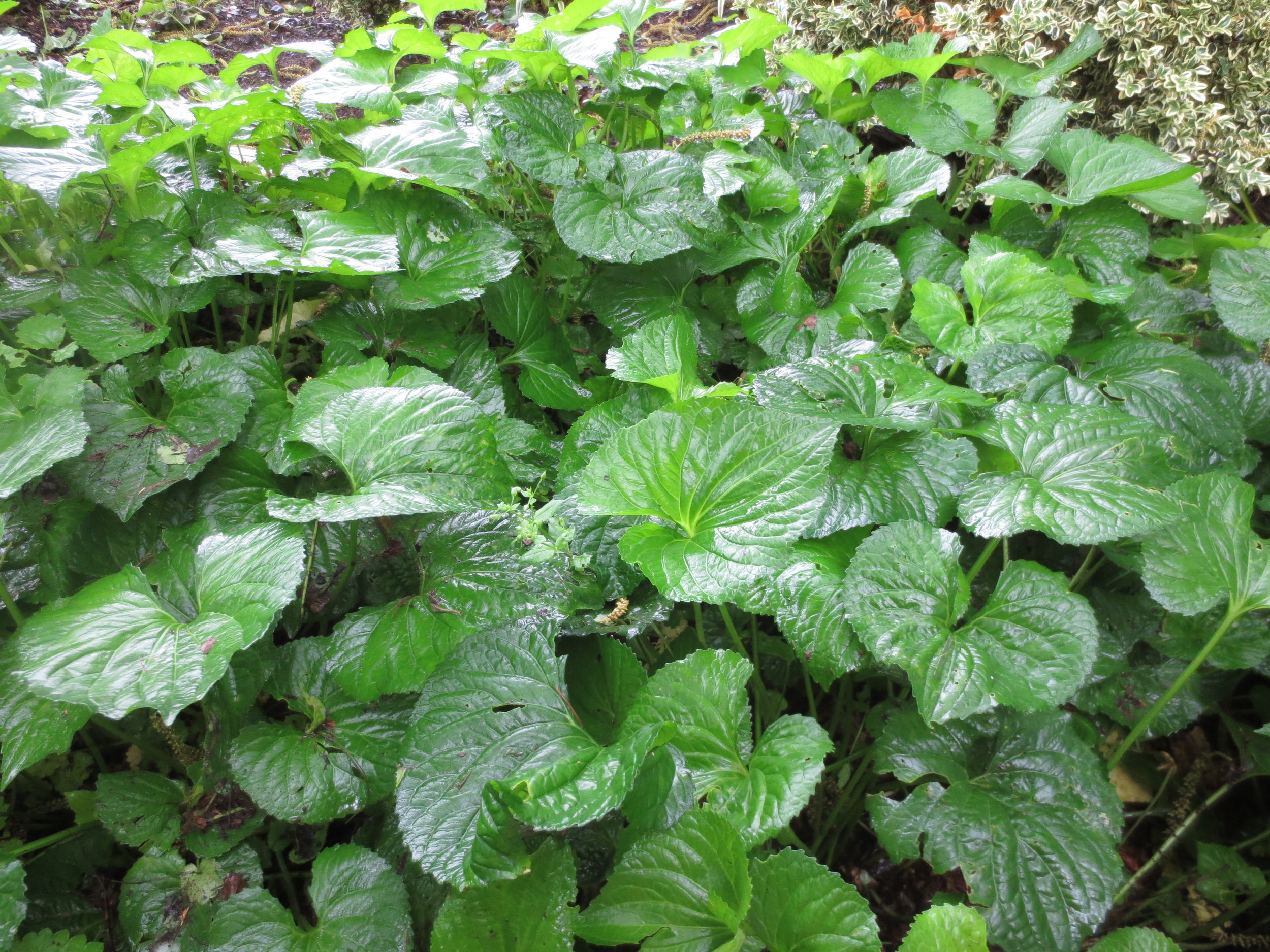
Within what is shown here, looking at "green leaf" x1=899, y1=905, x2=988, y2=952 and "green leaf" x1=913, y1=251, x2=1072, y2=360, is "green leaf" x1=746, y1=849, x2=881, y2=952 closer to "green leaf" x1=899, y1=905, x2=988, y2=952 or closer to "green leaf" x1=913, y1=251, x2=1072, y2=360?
"green leaf" x1=899, y1=905, x2=988, y2=952

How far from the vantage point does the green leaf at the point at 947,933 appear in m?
0.78

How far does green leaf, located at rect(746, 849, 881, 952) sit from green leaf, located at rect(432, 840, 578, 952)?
235mm

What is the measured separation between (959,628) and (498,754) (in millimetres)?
696

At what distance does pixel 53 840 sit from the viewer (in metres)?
1.13

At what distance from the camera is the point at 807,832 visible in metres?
1.27

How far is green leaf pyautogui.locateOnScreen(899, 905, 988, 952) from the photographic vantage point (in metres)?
0.78

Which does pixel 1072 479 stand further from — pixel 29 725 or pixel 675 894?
pixel 29 725

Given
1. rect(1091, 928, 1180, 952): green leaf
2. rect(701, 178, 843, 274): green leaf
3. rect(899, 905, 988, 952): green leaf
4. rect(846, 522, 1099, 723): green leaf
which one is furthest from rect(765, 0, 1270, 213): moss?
rect(899, 905, 988, 952): green leaf

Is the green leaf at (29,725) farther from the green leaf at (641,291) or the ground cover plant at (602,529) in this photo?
the green leaf at (641,291)

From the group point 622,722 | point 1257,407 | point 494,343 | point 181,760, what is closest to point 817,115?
point 494,343

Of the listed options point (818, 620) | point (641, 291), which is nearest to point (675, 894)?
point (818, 620)

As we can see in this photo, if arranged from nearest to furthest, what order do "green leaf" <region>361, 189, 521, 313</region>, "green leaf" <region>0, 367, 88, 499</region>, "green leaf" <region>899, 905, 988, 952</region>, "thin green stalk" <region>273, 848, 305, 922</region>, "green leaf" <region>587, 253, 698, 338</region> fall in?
1. "green leaf" <region>899, 905, 988, 952</region>
2. "green leaf" <region>0, 367, 88, 499</region>
3. "thin green stalk" <region>273, 848, 305, 922</region>
4. "green leaf" <region>361, 189, 521, 313</region>
5. "green leaf" <region>587, 253, 698, 338</region>

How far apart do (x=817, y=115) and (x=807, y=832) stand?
197 centimetres

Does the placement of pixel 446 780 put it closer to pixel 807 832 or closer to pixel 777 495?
pixel 777 495
